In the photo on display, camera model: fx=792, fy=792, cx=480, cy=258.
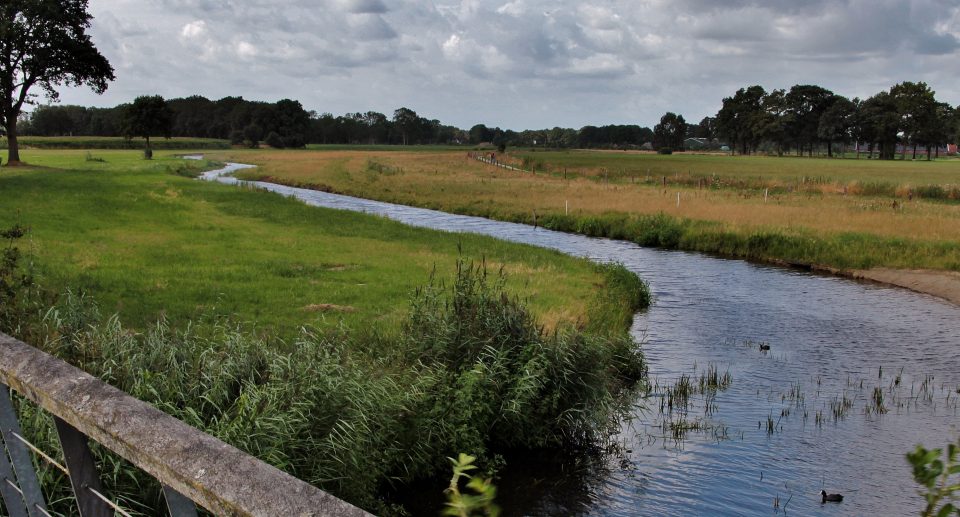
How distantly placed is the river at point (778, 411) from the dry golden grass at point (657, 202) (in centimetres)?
1207

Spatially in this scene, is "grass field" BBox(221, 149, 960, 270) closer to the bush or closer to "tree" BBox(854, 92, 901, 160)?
"tree" BBox(854, 92, 901, 160)

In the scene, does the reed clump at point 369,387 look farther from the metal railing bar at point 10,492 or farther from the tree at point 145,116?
the tree at point 145,116

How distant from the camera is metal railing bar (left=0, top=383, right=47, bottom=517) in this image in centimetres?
275

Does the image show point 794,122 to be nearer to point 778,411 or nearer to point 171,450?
point 778,411

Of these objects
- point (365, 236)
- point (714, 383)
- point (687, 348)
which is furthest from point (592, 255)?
point (714, 383)

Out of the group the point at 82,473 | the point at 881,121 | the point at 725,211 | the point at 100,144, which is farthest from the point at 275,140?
the point at 82,473

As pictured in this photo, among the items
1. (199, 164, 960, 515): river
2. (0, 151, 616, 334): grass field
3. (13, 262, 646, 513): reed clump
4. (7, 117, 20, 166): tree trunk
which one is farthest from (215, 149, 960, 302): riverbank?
(7, 117, 20, 166): tree trunk

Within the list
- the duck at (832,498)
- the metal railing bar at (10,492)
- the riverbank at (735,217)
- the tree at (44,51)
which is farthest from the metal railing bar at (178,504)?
the tree at (44,51)

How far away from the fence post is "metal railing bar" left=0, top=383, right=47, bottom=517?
459mm

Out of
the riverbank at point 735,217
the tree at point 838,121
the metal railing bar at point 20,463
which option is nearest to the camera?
the metal railing bar at point 20,463

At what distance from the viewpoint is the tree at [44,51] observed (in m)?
58.2

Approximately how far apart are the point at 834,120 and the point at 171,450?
183 metres

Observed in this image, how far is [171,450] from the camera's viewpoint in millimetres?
2072

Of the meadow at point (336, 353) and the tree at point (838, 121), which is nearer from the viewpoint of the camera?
the meadow at point (336, 353)
